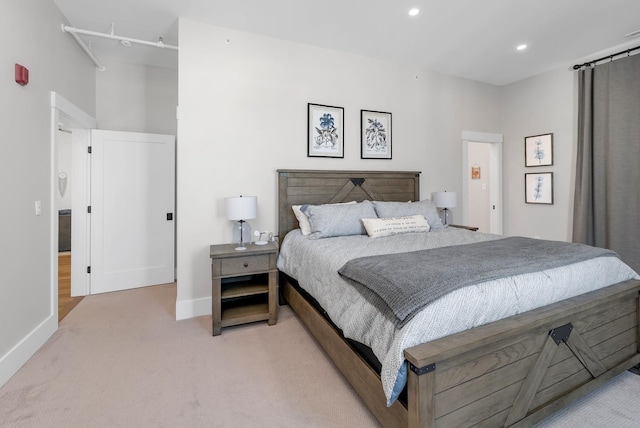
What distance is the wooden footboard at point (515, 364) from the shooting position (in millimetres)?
1216

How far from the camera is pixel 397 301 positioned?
53.1 inches

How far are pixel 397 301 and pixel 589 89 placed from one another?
4355mm

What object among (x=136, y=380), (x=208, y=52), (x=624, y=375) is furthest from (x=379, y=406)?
(x=208, y=52)

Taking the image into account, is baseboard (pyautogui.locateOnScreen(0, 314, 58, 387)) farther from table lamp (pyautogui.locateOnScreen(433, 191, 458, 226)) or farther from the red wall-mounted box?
table lamp (pyautogui.locateOnScreen(433, 191, 458, 226))

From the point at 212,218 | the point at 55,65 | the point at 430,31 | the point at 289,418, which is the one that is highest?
the point at 430,31

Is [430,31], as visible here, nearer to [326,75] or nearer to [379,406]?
[326,75]

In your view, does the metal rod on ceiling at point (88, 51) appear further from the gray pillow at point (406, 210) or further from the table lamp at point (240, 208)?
the gray pillow at point (406, 210)

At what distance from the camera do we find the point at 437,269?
1.54 meters

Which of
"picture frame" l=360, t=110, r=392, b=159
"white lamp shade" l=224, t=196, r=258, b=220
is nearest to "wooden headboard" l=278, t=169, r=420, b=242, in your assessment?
"picture frame" l=360, t=110, r=392, b=159

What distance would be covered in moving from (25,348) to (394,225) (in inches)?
122

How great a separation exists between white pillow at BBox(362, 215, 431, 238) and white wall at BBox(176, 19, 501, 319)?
1.03 meters

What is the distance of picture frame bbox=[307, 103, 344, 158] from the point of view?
3.50 m

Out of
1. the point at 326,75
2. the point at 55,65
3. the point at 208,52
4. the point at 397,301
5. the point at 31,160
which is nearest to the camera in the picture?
the point at 397,301

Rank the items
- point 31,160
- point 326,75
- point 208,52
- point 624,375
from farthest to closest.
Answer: point 326,75 → point 208,52 → point 31,160 → point 624,375
